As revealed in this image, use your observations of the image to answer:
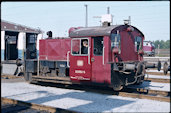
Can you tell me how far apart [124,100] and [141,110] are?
4.87ft

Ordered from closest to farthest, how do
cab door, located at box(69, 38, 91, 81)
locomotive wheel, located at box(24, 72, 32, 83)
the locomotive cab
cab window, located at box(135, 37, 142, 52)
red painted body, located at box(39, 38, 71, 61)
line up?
the locomotive cab, cab door, located at box(69, 38, 91, 81), cab window, located at box(135, 37, 142, 52), red painted body, located at box(39, 38, 71, 61), locomotive wheel, located at box(24, 72, 32, 83)

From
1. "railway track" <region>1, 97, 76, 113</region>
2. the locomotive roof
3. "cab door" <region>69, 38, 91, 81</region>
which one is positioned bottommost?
"railway track" <region>1, 97, 76, 113</region>

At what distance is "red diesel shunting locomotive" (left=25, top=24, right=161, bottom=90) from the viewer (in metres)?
8.92

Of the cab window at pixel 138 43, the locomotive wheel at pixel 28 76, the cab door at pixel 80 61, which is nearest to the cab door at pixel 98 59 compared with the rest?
the cab door at pixel 80 61

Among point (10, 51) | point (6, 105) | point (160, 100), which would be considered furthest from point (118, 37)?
point (10, 51)

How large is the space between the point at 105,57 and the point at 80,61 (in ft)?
4.20

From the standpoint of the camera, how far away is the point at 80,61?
31.6ft

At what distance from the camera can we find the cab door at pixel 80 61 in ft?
30.8

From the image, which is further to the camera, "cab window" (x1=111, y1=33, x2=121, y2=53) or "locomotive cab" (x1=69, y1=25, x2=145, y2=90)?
"cab window" (x1=111, y1=33, x2=121, y2=53)

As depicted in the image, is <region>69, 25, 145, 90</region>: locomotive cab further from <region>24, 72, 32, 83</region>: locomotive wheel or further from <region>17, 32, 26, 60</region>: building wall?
<region>17, 32, 26, 60</region>: building wall

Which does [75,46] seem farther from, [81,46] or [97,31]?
[97,31]

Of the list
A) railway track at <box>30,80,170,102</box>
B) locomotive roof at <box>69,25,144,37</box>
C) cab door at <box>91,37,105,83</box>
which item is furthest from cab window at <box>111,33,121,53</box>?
railway track at <box>30,80,170,102</box>

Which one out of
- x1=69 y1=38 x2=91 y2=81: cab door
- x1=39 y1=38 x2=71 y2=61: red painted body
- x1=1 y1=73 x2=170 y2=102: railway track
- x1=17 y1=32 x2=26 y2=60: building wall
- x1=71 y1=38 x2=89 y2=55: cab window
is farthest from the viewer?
x1=17 y1=32 x2=26 y2=60: building wall

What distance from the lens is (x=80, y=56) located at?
31.6 ft
